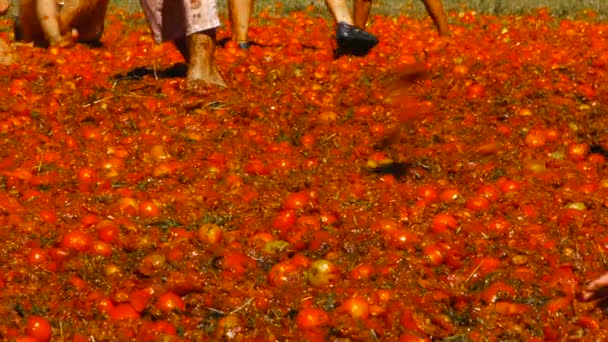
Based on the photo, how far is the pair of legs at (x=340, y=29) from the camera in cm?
783

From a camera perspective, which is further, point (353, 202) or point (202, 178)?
point (202, 178)

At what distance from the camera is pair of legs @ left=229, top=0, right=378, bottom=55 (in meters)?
7.83

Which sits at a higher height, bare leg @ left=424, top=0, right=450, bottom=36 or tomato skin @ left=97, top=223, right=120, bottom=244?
tomato skin @ left=97, top=223, right=120, bottom=244

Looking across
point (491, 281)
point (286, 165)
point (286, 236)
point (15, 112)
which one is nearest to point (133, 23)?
point (15, 112)

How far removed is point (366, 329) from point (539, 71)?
3784mm

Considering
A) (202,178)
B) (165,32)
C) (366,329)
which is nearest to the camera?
(366,329)

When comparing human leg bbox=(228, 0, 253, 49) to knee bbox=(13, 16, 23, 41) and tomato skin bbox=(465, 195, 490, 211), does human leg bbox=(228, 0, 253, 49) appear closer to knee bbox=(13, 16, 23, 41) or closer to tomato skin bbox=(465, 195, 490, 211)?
knee bbox=(13, 16, 23, 41)

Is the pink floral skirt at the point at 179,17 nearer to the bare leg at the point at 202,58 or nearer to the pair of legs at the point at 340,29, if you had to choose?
the bare leg at the point at 202,58

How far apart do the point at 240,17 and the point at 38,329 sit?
547cm

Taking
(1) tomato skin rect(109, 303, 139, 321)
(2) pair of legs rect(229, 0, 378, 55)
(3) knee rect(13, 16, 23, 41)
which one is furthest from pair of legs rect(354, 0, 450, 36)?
(1) tomato skin rect(109, 303, 139, 321)

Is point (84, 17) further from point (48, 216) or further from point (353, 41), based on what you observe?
point (48, 216)

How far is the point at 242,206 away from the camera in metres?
4.77

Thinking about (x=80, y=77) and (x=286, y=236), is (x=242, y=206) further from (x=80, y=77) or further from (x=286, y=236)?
(x=80, y=77)

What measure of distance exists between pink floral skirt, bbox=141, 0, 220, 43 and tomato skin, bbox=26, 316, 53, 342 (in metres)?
3.28
